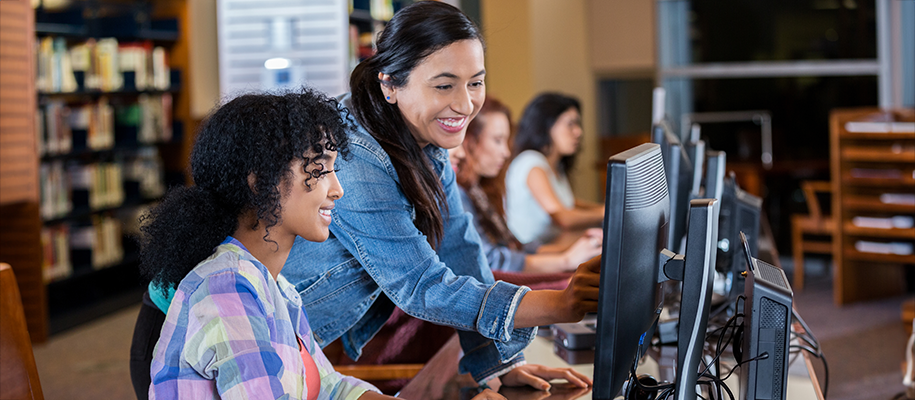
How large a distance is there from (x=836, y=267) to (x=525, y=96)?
7.73 ft

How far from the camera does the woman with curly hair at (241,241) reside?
1033 millimetres

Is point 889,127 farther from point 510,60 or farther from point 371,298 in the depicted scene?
point 371,298

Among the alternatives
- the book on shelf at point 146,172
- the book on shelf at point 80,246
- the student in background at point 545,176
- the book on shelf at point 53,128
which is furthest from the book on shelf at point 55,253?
the student in background at point 545,176

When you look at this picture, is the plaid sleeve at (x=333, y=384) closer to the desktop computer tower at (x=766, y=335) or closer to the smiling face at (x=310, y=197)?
the smiling face at (x=310, y=197)

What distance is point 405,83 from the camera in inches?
56.7

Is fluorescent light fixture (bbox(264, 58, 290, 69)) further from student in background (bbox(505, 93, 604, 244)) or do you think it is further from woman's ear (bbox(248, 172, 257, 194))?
woman's ear (bbox(248, 172, 257, 194))

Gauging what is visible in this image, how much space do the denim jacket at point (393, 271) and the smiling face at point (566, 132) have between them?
2.18m

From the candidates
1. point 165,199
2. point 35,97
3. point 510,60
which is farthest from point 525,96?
point 165,199

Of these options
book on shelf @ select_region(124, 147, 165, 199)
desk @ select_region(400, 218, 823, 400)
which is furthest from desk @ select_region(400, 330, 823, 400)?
book on shelf @ select_region(124, 147, 165, 199)

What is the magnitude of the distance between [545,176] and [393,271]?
229 cm

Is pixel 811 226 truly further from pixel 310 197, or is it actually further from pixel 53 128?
pixel 310 197

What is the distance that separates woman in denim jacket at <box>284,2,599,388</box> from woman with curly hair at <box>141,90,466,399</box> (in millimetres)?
160

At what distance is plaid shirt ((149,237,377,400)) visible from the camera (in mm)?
1022

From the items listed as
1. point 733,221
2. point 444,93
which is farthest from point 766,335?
point 733,221
